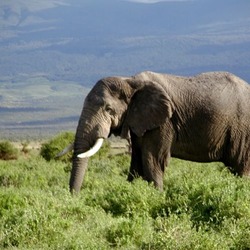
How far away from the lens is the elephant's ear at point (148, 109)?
16062mm

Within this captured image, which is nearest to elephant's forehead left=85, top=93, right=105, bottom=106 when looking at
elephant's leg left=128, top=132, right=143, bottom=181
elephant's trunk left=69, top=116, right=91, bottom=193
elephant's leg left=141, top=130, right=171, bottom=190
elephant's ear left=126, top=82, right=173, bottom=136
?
elephant's trunk left=69, top=116, right=91, bottom=193

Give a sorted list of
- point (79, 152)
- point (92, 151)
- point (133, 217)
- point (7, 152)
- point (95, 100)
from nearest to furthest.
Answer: point (133, 217) < point (92, 151) < point (79, 152) < point (95, 100) < point (7, 152)

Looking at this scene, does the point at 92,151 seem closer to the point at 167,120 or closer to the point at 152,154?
the point at 152,154

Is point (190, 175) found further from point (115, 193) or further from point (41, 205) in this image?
point (41, 205)

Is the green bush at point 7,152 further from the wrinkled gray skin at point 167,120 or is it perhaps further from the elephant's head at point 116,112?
the elephant's head at point 116,112

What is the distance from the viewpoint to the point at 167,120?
53.3 ft

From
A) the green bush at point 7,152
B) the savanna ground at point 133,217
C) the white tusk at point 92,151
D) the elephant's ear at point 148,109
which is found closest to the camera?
the savanna ground at point 133,217

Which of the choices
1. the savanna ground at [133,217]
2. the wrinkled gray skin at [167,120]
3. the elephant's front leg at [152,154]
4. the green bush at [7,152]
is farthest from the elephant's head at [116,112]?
the green bush at [7,152]

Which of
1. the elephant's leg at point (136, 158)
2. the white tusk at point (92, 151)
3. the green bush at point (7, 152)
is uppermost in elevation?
the white tusk at point (92, 151)

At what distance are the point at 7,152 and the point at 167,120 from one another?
67.4 ft

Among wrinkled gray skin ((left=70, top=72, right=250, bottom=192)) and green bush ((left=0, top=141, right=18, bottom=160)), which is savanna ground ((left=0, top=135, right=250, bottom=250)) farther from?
green bush ((left=0, top=141, right=18, bottom=160))

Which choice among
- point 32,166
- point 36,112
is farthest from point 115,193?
point 36,112

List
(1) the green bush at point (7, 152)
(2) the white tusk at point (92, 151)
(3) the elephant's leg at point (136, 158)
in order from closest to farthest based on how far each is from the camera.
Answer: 1. (2) the white tusk at point (92, 151)
2. (3) the elephant's leg at point (136, 158)
3. (1) the green bush at point (7, 152)

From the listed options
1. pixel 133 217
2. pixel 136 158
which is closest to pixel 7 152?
pixel 136 158
